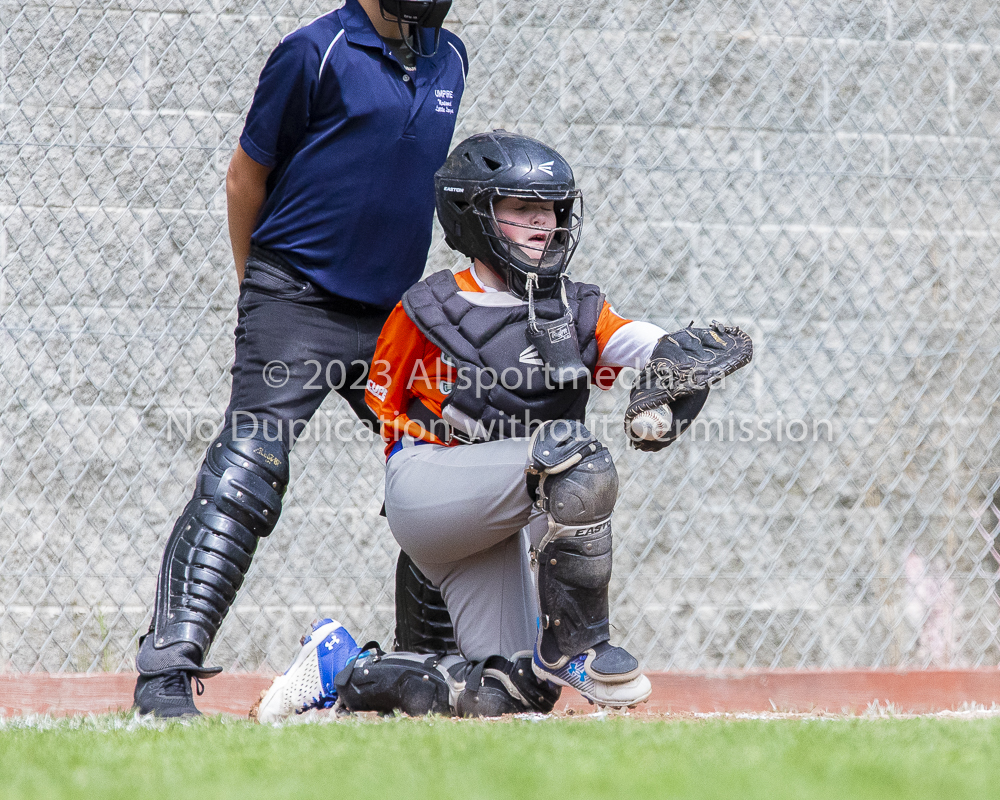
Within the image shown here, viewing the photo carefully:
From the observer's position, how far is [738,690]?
3.78 m

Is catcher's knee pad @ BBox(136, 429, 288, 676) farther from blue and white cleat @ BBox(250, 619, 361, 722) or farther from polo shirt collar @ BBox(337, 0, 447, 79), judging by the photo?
polo shirt collar @ BBox(337, 0, 447, 79)

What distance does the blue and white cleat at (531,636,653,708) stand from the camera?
2.32 metres

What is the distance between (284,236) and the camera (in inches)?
108

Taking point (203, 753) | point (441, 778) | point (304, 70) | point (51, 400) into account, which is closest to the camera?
point (441, 778)

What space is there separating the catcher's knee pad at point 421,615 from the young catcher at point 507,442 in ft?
0.49

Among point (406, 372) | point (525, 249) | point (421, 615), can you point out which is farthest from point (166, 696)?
point (525, 249)

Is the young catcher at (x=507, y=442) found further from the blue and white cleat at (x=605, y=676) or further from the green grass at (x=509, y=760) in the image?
the green grass at (x=509, y=760)

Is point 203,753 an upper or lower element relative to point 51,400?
upper

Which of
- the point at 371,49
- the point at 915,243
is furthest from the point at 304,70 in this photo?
the point at 915,243

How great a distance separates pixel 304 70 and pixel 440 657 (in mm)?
1486

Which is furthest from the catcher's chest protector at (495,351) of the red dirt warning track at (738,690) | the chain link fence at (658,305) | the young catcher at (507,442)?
the chain link fence at (658,305)

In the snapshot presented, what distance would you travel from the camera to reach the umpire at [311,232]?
8.45ft

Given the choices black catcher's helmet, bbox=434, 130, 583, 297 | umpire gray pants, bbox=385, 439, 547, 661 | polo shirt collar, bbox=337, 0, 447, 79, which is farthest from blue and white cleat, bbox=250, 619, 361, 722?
polo shirt collar, bbox=337, 0, 447, 79

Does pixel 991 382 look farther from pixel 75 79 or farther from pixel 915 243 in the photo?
pixel 75 79
